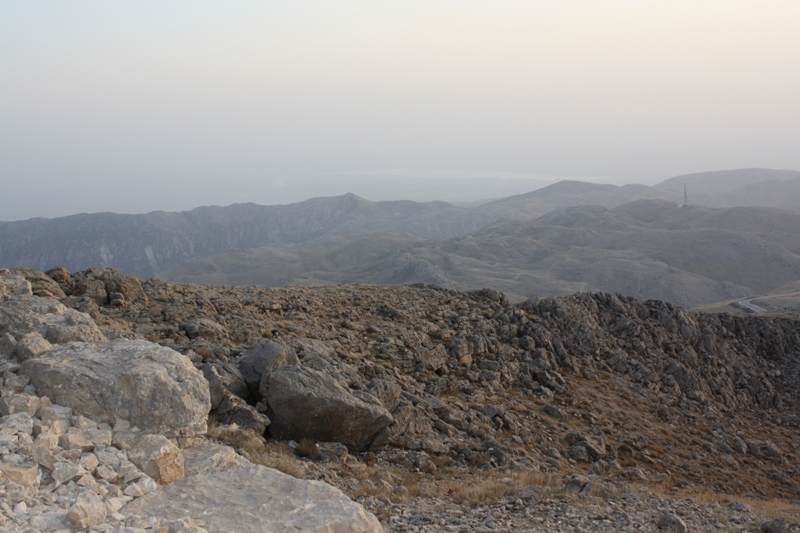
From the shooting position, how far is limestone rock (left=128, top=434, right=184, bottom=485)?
244 inches

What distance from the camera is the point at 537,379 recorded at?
55.3 feet

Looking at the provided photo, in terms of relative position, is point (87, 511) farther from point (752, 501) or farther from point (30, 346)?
point (752, 501)

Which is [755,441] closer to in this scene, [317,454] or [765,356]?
[765,356]

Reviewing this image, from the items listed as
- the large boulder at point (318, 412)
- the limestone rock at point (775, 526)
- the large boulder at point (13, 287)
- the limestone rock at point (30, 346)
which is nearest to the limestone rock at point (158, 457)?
the limestone rock at point (30, 346)

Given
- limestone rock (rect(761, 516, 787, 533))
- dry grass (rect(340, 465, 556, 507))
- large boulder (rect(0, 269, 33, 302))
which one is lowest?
limestone rock (rect(761, 516, 787, 533))

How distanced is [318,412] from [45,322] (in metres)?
4.54

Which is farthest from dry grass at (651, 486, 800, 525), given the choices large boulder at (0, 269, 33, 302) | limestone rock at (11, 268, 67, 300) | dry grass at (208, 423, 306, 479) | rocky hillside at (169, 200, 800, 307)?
rocky hillside at (169, 200, 800, 307)

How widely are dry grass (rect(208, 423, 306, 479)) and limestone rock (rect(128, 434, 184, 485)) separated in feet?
6.40

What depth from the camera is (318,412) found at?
1023 centimetres

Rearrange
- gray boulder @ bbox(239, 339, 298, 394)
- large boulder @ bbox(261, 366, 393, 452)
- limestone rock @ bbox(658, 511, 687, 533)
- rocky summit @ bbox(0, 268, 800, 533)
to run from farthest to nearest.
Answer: gray boulder @ bbox(239, 339, 298, 394) → large boulder @ bbox(261, 366, 393, 452) → limestone rock @ bbox(658, 511, 687, 533) → rocky summit @ bbox(0, 268, 800, 533)

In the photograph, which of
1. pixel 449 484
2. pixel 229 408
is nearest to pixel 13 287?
pixel 229 408

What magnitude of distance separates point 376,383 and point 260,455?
12.4ft

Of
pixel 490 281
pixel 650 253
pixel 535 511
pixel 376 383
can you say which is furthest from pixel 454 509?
pixel 650 253

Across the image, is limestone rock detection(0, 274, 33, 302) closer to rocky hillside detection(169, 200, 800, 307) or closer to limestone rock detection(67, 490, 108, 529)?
limestone rock detection(67, 490, 108, 529)
